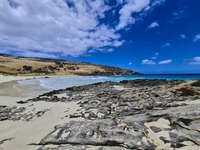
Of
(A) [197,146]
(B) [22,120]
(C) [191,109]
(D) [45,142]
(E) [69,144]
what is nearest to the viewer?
(A) [197,146]

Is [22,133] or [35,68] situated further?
[35,68]

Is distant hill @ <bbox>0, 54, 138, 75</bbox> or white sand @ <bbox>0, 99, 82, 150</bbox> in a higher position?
distant hill @ <bbox>0, 54, 138, 75</bbox>

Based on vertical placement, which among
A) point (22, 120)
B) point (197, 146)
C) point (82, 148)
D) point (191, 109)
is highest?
point (191, 109)

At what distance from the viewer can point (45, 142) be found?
3400 mm

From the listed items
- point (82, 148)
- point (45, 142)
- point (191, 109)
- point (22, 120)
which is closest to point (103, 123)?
point (82, 148)

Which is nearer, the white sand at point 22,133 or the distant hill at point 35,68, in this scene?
the white sand at point 22,133

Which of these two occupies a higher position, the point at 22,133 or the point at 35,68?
the point at 35,68

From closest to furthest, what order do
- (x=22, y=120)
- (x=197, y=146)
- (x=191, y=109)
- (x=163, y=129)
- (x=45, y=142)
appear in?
1. (x=197, y=146)
2. (x=45, y=142)
3. (x=163, y=129)
4. (x=191, y=109)
5. (x=22, y=120)

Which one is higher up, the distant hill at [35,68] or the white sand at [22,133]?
the distant hill at [35,68]

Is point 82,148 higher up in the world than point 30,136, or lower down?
higher up

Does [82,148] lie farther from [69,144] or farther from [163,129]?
[163,129]

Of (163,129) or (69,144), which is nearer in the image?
(69,144)

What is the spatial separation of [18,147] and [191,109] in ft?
22.3

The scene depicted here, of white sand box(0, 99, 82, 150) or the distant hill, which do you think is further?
the distant hill
